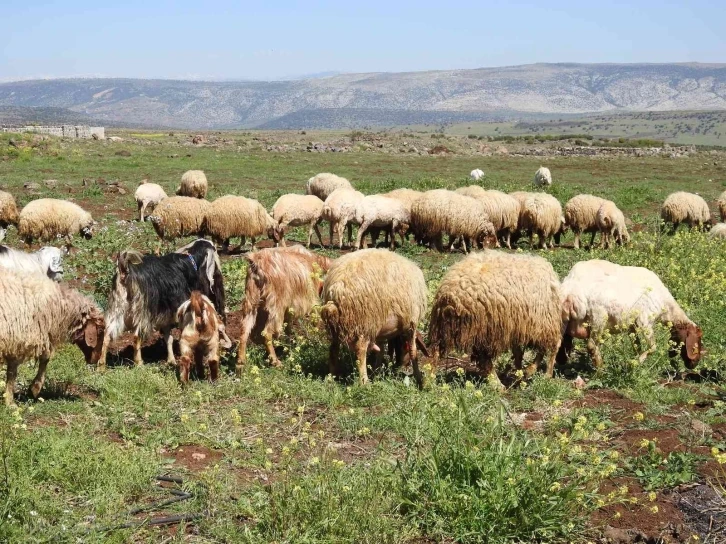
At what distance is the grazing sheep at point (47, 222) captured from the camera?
16.9m

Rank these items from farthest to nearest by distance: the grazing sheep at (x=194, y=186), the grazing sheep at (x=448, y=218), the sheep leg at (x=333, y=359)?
the grazing sheep at (x=194, y=186)
the grazing sheep at (x=448, y=218)
the sheep leg at (x=333, y=359)

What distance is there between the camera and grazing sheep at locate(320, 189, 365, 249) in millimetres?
18047

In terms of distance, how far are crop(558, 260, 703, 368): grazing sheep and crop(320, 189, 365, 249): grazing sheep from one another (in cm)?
967

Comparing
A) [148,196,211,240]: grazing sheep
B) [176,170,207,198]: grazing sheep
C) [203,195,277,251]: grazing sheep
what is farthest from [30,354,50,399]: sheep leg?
[176,170,207,198]: grazing sheep

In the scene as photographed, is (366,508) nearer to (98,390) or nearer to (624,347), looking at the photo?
(98,390)

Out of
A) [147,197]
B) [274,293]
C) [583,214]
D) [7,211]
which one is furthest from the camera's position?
[147,197]

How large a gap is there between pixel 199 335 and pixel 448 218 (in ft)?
34.2

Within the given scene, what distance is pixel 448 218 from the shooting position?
17.5 meters

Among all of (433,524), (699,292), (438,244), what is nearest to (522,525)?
(433,524)

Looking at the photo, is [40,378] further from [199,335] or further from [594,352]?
[594,352]

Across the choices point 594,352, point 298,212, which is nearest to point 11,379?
point 594,352

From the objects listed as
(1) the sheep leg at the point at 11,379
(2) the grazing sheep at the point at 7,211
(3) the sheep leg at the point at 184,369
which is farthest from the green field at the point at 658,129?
(1) the sheep leg at the point at 11,379

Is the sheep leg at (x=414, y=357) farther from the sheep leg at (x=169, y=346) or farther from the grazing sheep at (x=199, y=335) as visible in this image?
the sheep leg at (x=169, y=346)

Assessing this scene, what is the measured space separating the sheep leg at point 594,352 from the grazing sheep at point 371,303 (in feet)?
6.50
